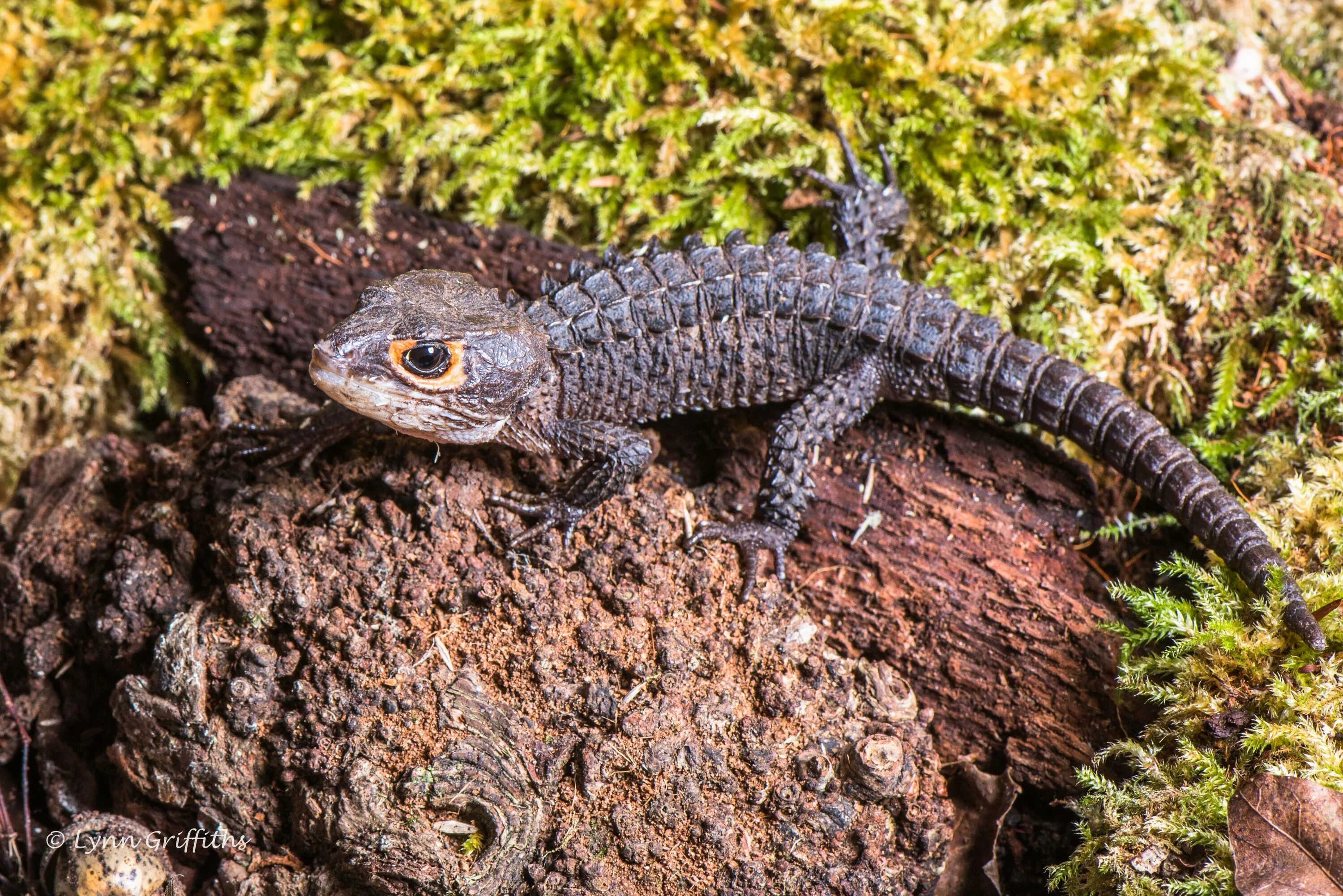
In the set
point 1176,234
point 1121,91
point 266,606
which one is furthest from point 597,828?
point 1121,91

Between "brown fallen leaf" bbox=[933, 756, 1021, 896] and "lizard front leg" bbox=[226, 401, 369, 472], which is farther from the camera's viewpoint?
"lizard front leg" bbox=[226, 401, 369, 472]

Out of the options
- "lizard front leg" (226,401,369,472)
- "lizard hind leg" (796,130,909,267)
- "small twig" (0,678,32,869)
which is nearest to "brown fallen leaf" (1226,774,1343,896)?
"lizard hind leg" (796,130,909,267)

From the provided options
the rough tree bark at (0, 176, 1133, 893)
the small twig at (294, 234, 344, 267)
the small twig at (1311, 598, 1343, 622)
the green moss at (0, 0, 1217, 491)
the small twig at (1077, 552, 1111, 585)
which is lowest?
the rough tree bark at (0, 176, 1133, 893)

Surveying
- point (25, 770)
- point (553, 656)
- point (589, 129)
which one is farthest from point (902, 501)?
point (25, 770)

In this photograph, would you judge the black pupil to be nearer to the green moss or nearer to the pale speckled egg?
the green moss

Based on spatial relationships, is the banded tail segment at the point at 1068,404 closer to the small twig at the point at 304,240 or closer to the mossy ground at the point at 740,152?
the mossy ground at the point at 740,152

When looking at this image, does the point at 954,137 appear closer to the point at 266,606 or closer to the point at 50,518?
the point at 266,606
